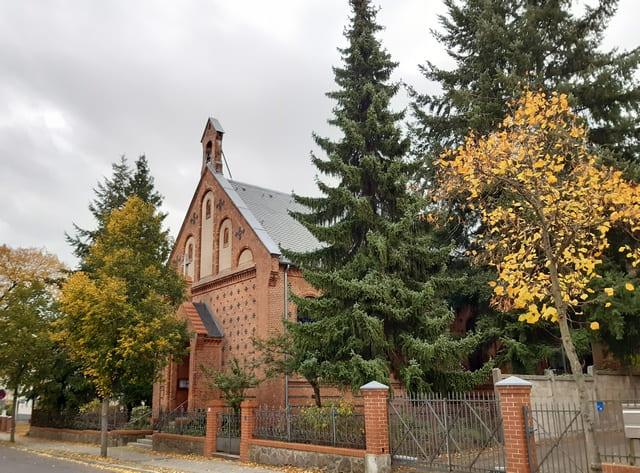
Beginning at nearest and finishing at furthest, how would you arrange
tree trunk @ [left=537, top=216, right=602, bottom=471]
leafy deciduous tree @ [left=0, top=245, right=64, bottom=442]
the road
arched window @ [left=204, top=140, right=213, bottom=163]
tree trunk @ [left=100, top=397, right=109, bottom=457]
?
tree trunk @ [left=537, top=216, right=602, bottom=471]
the road
tree trunk @ [left=100, top=397, right=109, bottom=457]
leafy deciduous tree @ [left=0, top=245, right=64, bottom=442]
arched window @ [left=204, top=140, right=213, bottom=163]

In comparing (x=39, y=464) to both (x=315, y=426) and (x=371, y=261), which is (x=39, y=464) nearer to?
(x=315, y=426)

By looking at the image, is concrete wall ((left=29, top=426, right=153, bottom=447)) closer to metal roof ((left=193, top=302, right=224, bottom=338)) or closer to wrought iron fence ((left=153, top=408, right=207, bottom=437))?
wrought iron fence ((left=153, top=408, right=207, bottom=437))

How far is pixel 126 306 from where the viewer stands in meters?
17.5

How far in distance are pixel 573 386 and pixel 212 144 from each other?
1880 cm

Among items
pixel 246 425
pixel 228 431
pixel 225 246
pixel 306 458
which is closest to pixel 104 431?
pixel 228 431

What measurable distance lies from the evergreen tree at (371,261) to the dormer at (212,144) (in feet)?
33.6

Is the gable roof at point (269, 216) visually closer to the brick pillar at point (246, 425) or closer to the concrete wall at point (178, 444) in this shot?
the brick pillar at point (246, 425)

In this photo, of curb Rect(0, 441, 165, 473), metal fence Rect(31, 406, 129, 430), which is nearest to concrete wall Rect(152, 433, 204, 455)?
curb Rect(0, 441, 165, 473)

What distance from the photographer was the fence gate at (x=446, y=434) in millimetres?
10688

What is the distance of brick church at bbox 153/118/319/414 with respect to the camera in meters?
19.9

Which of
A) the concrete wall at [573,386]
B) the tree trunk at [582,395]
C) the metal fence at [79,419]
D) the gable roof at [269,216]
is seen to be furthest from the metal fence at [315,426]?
the metal fence at [79,419]

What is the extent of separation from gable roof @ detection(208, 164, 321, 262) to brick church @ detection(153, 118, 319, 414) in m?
0.06

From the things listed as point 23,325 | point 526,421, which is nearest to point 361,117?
point 526,421

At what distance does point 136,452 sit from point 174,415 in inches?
67.9
